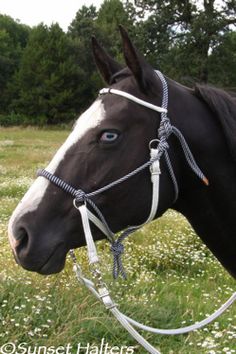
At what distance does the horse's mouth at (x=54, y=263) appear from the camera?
2.18m

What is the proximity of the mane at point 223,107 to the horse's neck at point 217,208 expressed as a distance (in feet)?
0.49

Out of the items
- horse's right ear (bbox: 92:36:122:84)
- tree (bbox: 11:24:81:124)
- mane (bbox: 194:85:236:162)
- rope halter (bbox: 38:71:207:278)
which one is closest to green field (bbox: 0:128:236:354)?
rope halter (bbox: 38:71:207:278)

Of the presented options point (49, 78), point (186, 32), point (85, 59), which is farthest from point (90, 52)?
point (186, 32)

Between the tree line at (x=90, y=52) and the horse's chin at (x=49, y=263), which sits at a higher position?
the tree line at (x=90, y=52)

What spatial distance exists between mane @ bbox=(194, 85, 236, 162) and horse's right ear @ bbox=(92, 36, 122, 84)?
1.62ft

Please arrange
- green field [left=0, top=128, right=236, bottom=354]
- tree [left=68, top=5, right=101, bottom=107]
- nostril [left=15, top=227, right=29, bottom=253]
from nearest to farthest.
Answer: nostril [left=15, top=227, right=29, bottom=253], green field [left=0, top=128, right=236, bottom=354], tree [left=68, top=5, right=101, bottom=107]

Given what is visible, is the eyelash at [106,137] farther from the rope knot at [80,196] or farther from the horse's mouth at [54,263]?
the horse's mouth at [54,263]

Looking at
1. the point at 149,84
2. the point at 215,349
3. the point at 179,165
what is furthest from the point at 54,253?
the point at 215,349

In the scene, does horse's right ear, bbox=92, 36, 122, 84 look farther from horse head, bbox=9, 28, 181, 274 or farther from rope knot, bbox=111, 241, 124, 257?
rope knot, bbox=111, 241, 124, 257

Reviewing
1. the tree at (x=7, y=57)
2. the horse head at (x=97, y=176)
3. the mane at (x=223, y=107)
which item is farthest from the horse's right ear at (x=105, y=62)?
the tree at (x=7, y=57)

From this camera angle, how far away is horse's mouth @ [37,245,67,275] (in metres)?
2.18

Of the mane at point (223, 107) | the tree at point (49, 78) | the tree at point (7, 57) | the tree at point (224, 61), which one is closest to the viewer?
the mane at point (223, 107)

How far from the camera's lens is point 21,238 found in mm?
2143

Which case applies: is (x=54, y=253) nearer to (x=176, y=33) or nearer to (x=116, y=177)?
(x=116, y=177)
